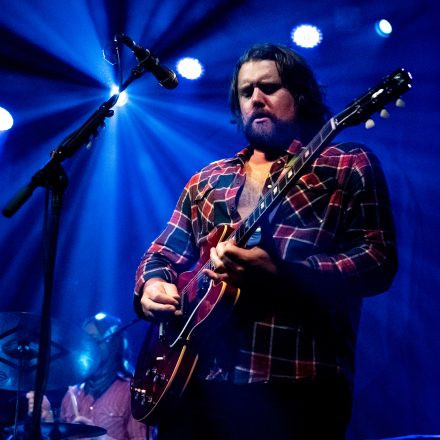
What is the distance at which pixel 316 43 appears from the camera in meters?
5.20

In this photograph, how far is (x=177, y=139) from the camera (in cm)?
654

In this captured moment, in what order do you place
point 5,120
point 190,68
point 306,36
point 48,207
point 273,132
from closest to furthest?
point 48,207, point 273,132, point 306,36, point 190,68, point 5,120

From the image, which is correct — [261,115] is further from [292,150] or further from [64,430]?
[64,430]

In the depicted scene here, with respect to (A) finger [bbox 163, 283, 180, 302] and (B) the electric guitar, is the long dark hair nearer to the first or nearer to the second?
(B) the electric guitar

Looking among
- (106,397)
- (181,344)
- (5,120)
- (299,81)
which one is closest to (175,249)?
(181,344)

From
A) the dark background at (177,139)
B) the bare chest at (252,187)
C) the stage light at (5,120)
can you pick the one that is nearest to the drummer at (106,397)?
the dark background at (177,139)

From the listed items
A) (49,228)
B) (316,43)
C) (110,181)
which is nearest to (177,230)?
(49,228)

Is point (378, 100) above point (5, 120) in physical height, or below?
below

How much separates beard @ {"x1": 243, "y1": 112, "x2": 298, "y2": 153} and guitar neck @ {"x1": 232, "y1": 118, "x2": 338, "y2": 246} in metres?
0.54

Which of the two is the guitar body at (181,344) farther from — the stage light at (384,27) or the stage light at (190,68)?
the stage light at (190,68)

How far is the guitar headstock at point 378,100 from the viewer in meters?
2.02

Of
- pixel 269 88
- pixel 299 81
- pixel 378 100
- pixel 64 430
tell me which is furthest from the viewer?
pixel 64 430

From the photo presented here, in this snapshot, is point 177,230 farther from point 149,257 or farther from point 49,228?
point 49,228

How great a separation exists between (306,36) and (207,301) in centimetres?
387
